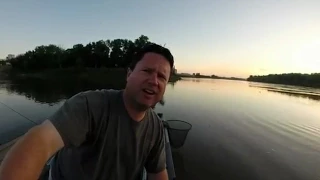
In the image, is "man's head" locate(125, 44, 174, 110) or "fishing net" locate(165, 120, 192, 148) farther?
"fishing net" locate(165, 120, 192, 148)

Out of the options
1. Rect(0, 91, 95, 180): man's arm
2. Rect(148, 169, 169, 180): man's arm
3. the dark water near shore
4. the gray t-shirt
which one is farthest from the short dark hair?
the dark water near shore

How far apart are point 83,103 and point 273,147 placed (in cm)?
1269

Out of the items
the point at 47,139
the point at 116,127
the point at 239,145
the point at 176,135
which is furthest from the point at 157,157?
the point at 239,145

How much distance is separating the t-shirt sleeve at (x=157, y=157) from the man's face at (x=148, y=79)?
1.41ft

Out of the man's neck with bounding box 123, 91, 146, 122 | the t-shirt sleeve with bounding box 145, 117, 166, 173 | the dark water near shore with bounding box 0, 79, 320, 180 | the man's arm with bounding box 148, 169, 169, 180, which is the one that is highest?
the man's neck with bounding box 123, 91, 146, 122

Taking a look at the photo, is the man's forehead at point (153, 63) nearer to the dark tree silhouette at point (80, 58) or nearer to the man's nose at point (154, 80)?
the man's nose at point (154, 80)

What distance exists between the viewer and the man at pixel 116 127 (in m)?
1.61

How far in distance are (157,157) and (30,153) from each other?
1.15 metres

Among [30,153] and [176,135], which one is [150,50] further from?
[176,135]

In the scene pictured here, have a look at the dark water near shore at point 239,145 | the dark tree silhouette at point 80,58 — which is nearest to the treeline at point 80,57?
the dark tree silhouette at point 80,58

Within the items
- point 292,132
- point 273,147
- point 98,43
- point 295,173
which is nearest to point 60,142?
point 295,173

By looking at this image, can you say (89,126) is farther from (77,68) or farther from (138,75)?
(77,68)

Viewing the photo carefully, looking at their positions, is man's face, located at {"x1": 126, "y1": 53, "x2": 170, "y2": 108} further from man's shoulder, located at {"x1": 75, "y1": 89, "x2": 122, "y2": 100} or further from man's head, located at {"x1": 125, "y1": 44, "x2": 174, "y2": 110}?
man's shoulder, located at {"x1": 75, "y1": 89, "x2": 122, "y2": 100}

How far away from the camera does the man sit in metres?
1.61
